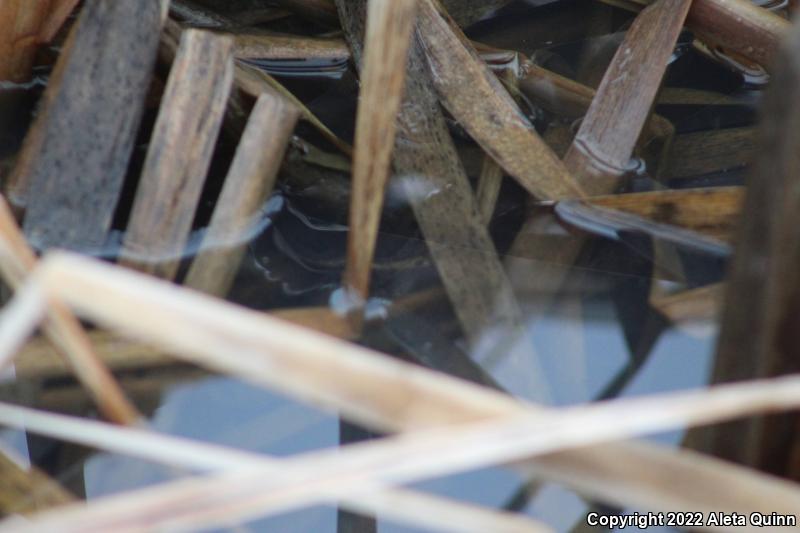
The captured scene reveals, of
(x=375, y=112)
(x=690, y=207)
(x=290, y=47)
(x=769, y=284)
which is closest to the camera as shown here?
(x=769, y=284)

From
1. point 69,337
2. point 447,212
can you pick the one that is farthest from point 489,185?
point 69,337

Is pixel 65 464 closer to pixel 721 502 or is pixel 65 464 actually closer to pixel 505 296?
pixel 505 296

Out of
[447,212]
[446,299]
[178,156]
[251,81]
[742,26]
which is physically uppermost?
[742,26]

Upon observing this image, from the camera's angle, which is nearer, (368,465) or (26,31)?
(368,465)

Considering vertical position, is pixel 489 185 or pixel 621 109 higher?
pixel 621 109

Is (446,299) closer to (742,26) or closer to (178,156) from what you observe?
(178,156)
